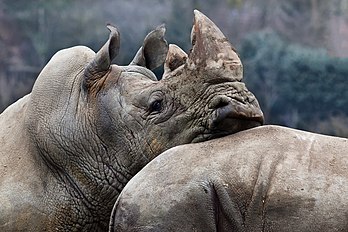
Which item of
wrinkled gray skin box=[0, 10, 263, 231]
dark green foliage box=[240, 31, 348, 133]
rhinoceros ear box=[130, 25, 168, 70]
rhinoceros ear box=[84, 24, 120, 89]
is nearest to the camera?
wrinkled gray skin box=[0, 10, 263, 231]

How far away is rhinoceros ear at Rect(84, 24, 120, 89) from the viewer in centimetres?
456

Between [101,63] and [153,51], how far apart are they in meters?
0.36

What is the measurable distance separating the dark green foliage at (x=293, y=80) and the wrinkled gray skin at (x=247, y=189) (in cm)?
466

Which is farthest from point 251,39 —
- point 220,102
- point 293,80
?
point 220,102

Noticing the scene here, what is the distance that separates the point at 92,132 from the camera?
178 inches

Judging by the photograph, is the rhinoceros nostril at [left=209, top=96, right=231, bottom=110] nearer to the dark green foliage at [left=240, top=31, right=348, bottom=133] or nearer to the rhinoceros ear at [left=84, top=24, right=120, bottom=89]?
the rhinoceros ear at [left=84, top=24, right=120, bottom=89]

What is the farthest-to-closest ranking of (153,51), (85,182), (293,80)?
1. (293,80)
2. (153,51)
3. (85,182)

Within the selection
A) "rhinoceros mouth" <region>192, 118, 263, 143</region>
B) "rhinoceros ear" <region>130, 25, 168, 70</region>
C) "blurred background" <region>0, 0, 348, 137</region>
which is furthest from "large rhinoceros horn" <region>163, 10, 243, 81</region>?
"blurred background" <region>0, 0, 348, 137</region>

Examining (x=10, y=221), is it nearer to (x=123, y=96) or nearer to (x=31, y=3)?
(x=123, y=96)

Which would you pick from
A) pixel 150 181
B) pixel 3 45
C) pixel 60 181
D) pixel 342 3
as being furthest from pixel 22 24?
pixel 150 181

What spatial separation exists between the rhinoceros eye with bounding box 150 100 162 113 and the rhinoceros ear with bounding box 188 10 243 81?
0.82ft

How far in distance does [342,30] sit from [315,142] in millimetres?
4862

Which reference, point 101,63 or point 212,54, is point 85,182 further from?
point 212,54

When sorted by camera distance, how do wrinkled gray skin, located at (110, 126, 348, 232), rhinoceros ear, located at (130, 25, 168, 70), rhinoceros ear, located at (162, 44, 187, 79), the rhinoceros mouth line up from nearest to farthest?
wrinkled gray skin, located at (110, 126, 348, 232)
the rhinoceros mouth
rhinoceros ear, located at (162, 44, 187, 79)
rhinoceros ear, located at (130, 25, 168, 70)
